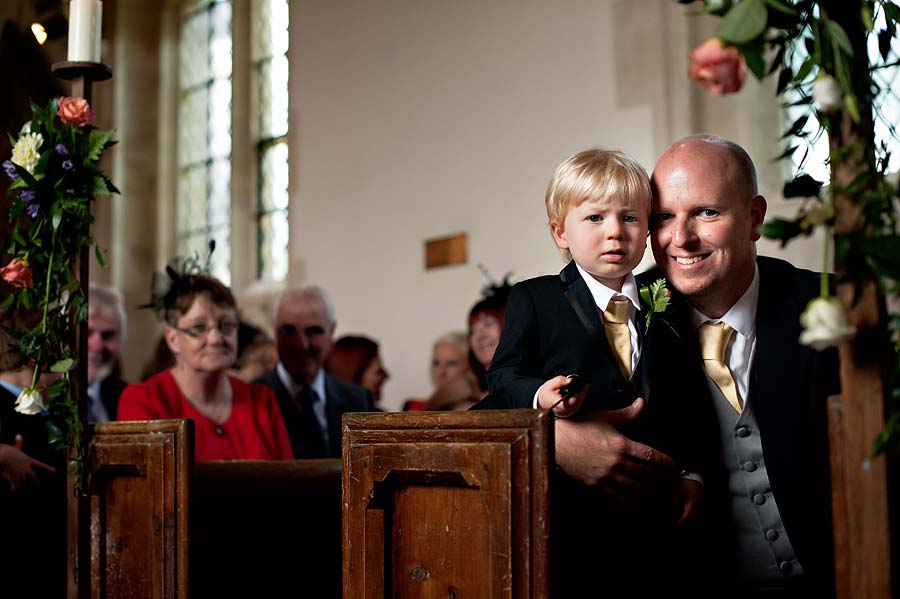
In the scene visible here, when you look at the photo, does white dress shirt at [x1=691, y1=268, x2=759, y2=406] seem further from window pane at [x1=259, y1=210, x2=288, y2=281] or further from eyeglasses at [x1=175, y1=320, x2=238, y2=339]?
window pane at [x1=259, y1=210, x2=288, y2=281]

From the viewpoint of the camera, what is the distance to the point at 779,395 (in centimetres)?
279

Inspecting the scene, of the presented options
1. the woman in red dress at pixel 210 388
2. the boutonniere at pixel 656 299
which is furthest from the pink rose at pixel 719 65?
the woman in red dress at pixel 210 388

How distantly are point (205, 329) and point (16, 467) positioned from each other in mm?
1273

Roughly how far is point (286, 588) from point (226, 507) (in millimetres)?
456

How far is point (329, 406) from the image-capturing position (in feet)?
19.2

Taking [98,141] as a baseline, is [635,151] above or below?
above

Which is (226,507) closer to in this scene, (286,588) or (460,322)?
(286,588)

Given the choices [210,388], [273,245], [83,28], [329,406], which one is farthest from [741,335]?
[273,245]

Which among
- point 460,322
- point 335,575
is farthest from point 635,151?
point 335,575

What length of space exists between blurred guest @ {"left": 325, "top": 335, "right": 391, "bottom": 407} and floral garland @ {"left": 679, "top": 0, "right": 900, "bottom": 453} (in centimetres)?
534

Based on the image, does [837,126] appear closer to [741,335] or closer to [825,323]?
[825,323]

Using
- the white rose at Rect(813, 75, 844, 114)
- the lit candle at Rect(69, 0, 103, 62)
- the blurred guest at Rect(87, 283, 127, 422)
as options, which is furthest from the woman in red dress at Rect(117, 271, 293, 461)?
the white rose at Rect(813, 75, 844, 114)

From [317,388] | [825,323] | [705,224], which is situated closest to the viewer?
[825,323]

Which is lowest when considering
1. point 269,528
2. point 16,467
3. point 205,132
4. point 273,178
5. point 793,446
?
point 269,528
